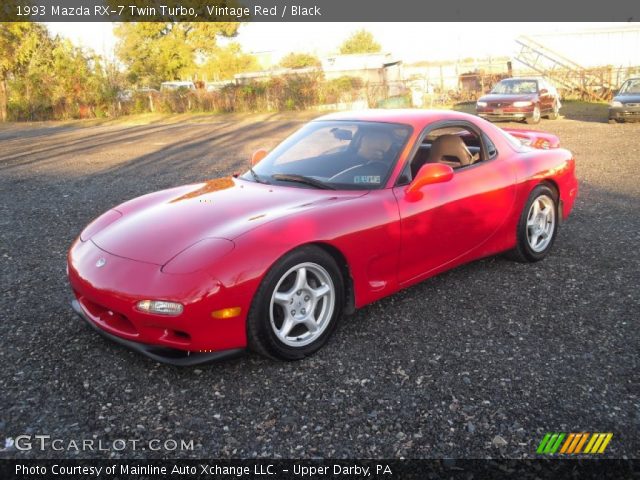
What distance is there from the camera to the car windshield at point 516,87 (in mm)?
18328

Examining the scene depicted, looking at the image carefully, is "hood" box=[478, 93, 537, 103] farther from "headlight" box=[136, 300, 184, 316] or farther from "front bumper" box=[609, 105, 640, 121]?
"headlight" box=[136, 300, 184, 316]

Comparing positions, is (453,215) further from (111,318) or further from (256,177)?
(111,318)

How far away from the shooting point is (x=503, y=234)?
4430mm

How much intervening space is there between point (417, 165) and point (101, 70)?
102ft

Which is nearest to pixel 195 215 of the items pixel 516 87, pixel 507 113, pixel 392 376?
pixel 392 376

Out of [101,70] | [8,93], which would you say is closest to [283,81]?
[101,70]

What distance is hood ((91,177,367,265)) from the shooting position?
3098 mm

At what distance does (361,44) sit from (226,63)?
37.1 metres

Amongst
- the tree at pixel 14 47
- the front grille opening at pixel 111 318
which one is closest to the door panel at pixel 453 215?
the front grille opening at pixel 111 318

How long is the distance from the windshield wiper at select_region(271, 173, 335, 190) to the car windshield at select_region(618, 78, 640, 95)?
16.7 m

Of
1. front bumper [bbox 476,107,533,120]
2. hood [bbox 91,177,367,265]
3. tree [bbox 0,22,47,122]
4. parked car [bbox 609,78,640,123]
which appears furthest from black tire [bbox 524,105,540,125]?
tree [bbox 0,22,47,122]

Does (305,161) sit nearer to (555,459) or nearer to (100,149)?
(555,459)

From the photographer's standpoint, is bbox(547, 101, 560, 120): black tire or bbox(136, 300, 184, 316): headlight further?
bbox(547, 101, 560, 120): black tire

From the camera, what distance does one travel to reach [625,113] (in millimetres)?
16234
